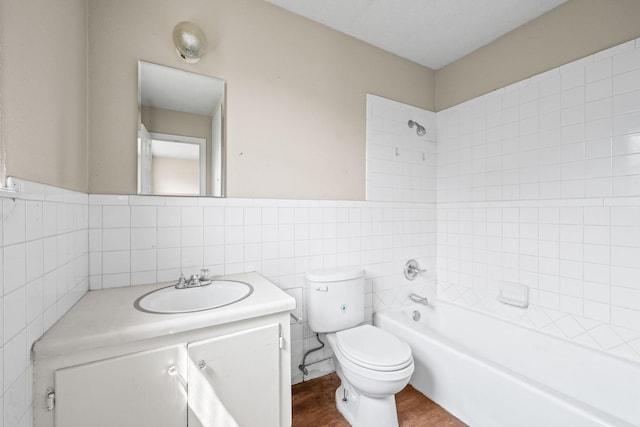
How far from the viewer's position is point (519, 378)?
1313 millimetres

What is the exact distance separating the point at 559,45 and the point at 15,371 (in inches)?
115

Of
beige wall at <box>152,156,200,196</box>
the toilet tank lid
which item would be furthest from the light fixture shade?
the toilet tank lid

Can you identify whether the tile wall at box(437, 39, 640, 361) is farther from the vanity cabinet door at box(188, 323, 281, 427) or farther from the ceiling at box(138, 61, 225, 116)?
the ceiling at box(138, 61, 225, 116)

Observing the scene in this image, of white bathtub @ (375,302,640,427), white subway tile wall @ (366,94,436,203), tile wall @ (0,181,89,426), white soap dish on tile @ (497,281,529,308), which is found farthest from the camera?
white subway tile wall @ (366,94,436,203)

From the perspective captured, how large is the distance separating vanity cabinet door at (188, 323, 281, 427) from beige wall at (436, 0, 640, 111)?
2.32 meters

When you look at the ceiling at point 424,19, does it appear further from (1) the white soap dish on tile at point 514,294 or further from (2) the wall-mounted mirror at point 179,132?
(1) the white soap dish on tile at point 514,294

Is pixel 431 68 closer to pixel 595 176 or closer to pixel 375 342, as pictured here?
pixel 595 176

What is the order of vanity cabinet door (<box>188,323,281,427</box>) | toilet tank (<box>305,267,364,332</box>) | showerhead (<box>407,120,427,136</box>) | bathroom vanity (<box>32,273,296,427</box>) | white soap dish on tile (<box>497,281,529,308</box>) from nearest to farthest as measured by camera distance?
bathroom vanity (<box>32,273,296,427</box>), vanity cabinet door (<box>188,323,281,427</box>), toilet tank (<box>305,267,364,332</box>), white soap dish on tile (<box>497,281,529,308</box>), showerhead (<box>407,120,427,136</box>)

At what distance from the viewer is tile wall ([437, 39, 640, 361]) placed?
5.00 ft

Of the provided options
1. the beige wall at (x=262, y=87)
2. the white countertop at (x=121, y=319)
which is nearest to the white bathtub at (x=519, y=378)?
the white countertop at (x=121, y=319)

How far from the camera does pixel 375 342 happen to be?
158 cm

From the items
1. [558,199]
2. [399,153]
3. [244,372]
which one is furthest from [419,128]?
[244,372]

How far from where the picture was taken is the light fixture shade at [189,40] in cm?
142

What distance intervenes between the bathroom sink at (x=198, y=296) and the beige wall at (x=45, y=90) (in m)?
0.59
